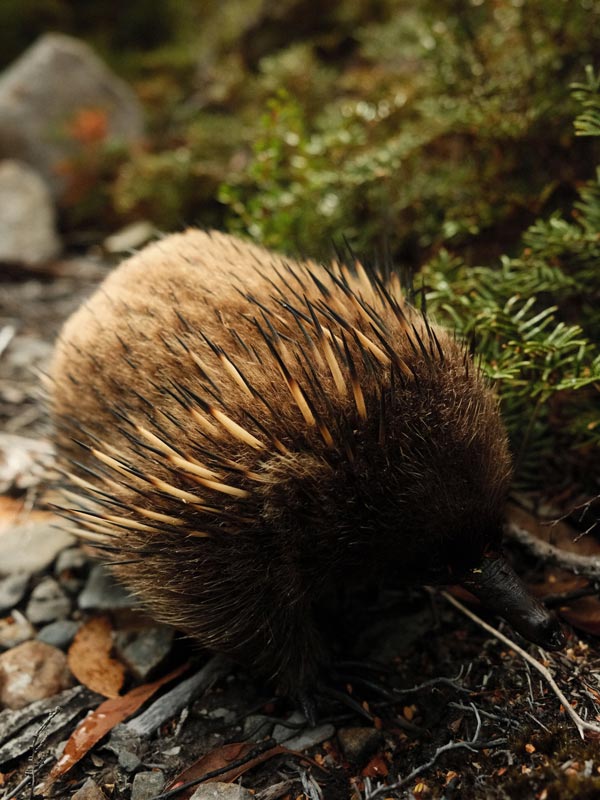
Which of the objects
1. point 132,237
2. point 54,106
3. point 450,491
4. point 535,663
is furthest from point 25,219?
point 535,663

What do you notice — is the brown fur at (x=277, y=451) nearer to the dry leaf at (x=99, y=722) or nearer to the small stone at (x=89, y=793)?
the dry leaf at (x=99, y=722)

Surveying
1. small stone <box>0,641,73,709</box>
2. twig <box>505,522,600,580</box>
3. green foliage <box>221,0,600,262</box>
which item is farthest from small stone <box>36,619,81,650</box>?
green foliage <box>221,0,600,262</box>

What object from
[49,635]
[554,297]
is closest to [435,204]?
[554,297]

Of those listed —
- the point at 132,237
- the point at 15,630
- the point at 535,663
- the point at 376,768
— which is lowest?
the point at 15,630

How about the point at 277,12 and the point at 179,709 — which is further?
the point at 277,12

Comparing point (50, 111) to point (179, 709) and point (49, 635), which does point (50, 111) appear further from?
point (179, 709)

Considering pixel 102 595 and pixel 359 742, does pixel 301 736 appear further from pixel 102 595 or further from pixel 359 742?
pixel 102 595
